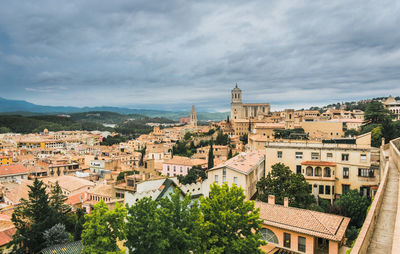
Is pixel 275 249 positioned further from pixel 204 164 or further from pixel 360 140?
pixel 204 164

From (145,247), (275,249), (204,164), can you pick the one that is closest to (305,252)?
(275,249)

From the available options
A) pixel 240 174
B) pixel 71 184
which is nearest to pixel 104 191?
pixel 71 184

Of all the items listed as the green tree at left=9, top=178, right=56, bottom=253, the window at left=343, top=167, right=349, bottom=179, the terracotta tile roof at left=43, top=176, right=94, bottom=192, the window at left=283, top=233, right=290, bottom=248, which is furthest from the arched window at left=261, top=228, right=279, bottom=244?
the terracotta tile roof at left=43, top=176, right=94, bottom=192

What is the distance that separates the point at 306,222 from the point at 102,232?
13.0 metres

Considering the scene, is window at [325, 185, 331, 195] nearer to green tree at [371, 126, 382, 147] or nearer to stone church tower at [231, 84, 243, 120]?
green tree at [371, 126, 382, 147]

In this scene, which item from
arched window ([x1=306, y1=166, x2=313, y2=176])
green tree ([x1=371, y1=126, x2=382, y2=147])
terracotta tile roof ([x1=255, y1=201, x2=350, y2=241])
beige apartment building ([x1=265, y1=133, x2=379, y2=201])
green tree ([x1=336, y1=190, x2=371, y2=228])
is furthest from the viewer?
green tree ([x1=371, y1=126, x2=382, y2=147])

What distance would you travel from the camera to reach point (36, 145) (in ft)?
468

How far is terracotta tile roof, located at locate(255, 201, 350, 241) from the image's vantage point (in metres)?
16.5

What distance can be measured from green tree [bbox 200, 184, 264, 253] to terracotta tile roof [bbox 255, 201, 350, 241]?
522cm

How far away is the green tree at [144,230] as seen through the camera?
39.1 ft

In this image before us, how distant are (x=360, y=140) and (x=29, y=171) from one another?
75.5 meters

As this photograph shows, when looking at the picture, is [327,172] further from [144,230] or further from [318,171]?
[144,230]

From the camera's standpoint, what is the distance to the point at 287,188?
79.3 ft

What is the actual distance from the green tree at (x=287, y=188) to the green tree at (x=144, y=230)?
14718mm
